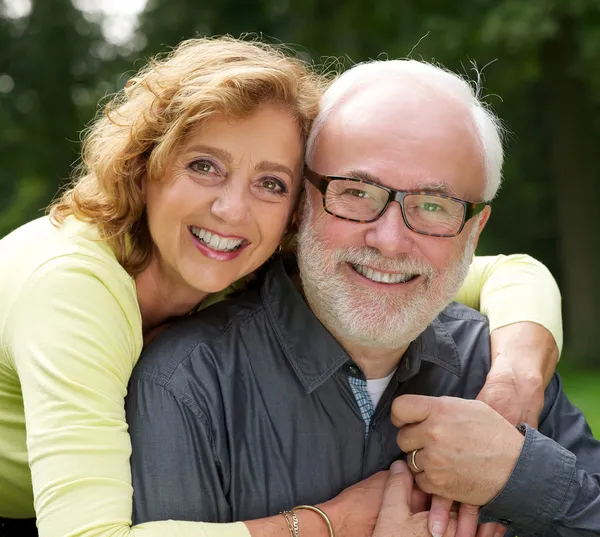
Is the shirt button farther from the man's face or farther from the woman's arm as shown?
the woman's arm

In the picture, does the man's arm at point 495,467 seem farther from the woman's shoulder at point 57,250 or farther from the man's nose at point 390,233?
the woman's shoulder at point 57,250

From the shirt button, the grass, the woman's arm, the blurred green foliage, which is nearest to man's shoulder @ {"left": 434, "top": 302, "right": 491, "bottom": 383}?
the shirt button

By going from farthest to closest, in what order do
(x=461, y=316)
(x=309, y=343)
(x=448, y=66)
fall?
(x=448, y=66), (x=461, y=316), (x=309, y=343)

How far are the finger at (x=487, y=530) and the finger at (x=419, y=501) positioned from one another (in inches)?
6.1

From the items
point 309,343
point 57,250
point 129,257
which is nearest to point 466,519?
point 309,343

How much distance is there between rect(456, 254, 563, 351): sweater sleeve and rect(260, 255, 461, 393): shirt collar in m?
0.27

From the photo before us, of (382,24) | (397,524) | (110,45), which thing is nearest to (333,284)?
(397,524)

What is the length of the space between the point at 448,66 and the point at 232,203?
7.54 m

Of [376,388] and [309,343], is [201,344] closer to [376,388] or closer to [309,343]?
[309,343]

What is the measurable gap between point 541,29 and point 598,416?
3797mm

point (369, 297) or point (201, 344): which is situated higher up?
point (369, 297)

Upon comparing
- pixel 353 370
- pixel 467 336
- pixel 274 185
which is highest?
pixel 274 185

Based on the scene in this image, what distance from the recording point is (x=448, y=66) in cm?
937

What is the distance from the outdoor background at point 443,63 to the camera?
898cm
